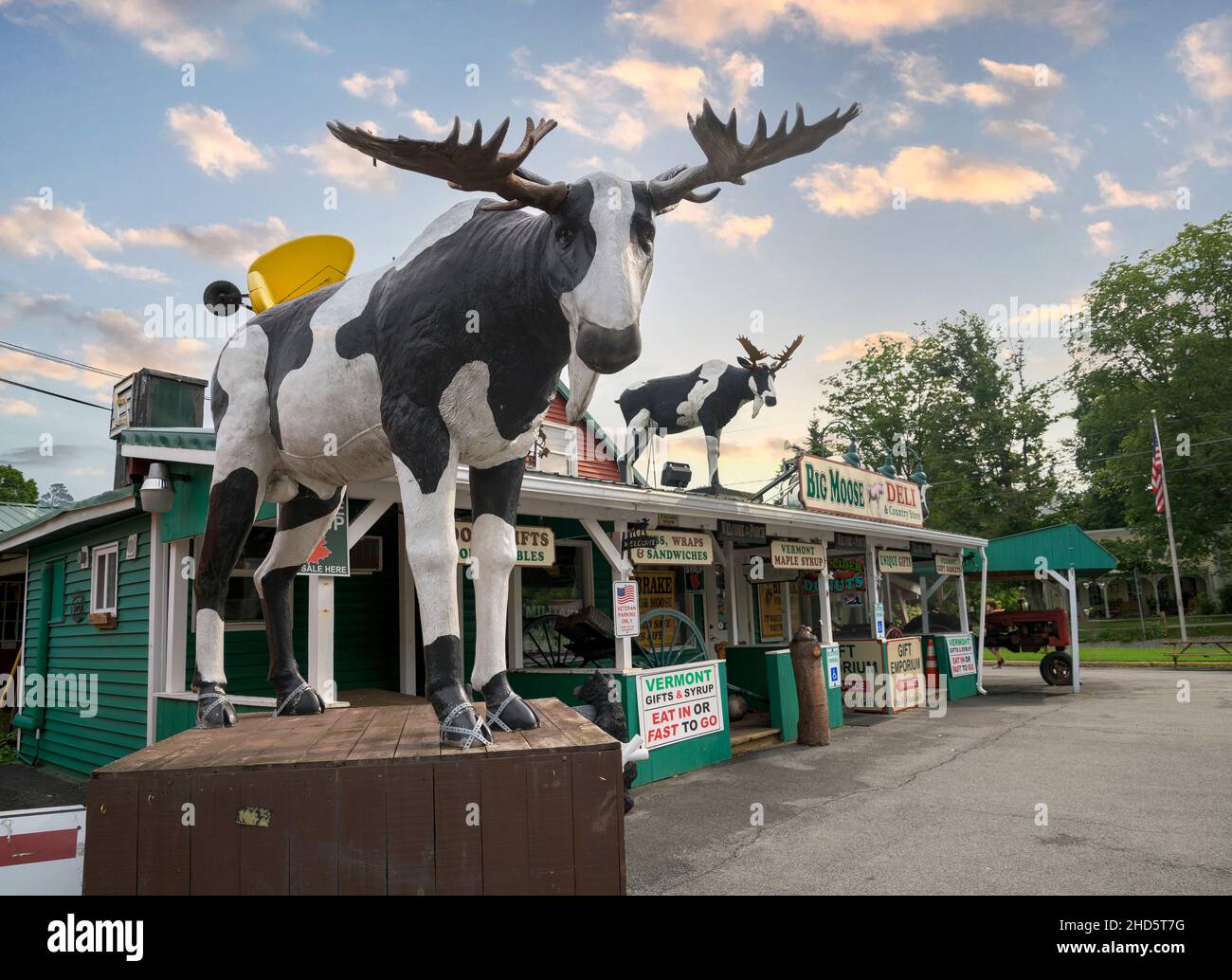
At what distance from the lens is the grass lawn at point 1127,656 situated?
1934 centimetres

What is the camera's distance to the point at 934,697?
13.2m

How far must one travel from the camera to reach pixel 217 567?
3.04 meters

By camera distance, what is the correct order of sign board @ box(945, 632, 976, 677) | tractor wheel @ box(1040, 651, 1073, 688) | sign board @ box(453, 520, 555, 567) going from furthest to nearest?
tractor wheel @ box(1040, 651, 1073, 688) → sign board @ box(945, 632, 976, 677) → sign board @ box(453, 520, 555, 567)

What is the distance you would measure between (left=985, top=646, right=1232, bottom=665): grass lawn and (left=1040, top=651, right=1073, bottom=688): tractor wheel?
20.4 ft

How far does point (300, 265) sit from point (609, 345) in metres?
4.27

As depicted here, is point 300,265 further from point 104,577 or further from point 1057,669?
point 1057,669

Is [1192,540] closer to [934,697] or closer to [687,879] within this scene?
[934,697]

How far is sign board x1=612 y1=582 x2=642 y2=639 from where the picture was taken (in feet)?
24.3

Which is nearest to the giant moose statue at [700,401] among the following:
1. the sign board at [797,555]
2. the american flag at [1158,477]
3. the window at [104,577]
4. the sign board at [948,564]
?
the sign board at [797,555]

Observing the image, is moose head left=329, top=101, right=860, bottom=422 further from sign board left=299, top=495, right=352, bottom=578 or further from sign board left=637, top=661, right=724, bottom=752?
sign board left=637, top=661, right=724, bottom=752

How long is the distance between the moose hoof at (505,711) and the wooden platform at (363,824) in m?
0.27

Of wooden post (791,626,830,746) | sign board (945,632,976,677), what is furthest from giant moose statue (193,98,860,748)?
sign board (945,632,976,677)
